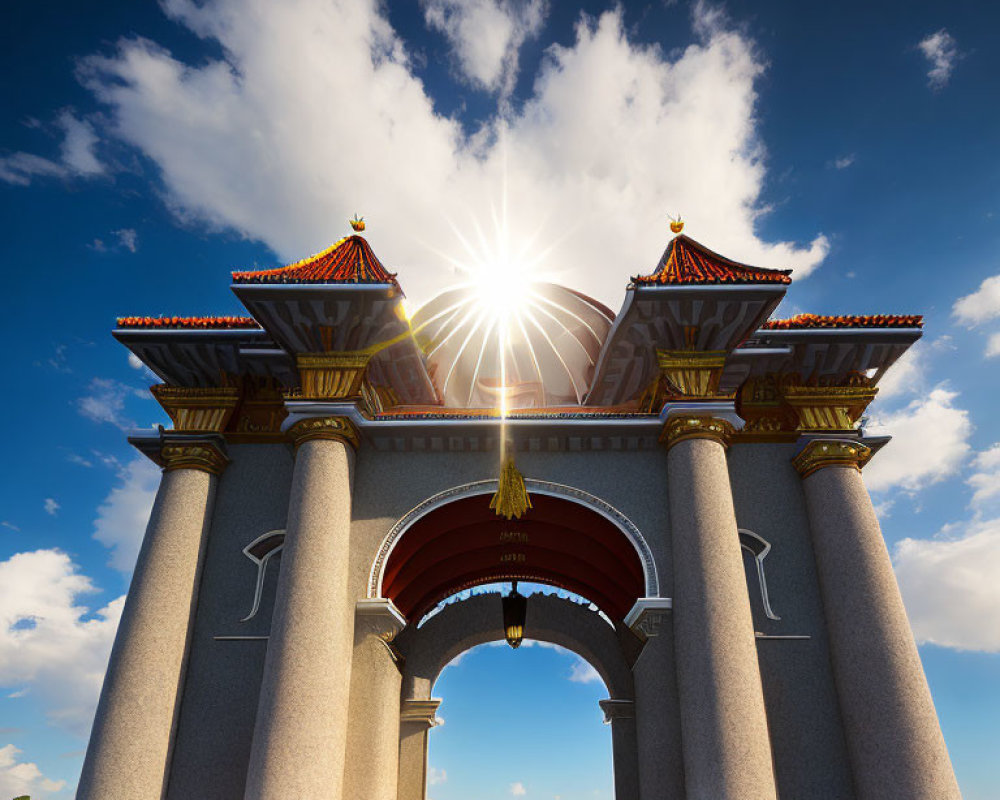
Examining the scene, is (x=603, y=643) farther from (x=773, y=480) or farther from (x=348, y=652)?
(x=348, y=652)

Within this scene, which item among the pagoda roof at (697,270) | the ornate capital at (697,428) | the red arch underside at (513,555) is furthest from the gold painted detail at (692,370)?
the red arch underside at (513,555)

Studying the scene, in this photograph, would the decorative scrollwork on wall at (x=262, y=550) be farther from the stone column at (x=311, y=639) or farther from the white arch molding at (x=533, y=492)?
the white arch molding at (x=533, y=492)

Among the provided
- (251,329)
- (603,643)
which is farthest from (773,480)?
(251,329)

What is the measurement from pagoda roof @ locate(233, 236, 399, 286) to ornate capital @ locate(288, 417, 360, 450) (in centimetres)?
221

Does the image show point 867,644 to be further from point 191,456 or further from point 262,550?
point 191,456

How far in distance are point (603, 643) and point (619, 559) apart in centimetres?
401

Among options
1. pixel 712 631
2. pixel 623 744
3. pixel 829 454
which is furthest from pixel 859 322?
pixel 623 744

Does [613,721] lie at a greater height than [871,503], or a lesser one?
lesser

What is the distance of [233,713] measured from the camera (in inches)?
428

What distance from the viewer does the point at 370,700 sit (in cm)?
1078

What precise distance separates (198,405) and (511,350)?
9.42 m

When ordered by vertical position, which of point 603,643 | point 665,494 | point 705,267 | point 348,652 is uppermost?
point 705,267

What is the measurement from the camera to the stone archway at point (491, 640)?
50.5 feet

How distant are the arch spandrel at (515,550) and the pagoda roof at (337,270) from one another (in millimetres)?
3832
